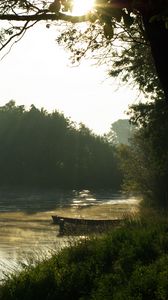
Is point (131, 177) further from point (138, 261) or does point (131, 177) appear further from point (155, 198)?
point (138, 261)

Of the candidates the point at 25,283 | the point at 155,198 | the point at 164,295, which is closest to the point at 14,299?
the point at 25,283

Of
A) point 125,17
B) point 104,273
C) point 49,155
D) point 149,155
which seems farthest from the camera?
point 49,155

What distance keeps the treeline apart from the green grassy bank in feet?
264

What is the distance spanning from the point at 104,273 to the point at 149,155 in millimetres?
32622

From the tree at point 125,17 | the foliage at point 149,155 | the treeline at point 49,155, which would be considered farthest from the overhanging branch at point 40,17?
the treeline at point 49,155

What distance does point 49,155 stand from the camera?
10075 centimetres

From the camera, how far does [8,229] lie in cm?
3444

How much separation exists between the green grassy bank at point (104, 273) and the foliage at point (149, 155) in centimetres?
1540

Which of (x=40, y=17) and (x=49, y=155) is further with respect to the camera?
(x=49, y=155)

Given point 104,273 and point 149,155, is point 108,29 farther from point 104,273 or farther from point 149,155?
point 149,155

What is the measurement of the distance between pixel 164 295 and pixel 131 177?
124ft

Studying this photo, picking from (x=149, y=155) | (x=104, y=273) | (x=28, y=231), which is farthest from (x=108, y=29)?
(x=149, y=155)

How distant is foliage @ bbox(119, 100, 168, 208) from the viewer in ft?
97.2

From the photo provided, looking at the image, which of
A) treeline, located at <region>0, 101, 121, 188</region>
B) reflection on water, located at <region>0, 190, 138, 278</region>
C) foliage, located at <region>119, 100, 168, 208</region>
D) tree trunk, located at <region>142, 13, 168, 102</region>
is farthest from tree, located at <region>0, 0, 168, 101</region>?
treeline, located at <region>0, 101, 121, 188</region>
